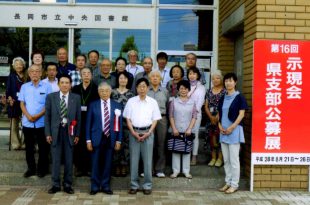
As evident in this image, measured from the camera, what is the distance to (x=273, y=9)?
738 centimetres

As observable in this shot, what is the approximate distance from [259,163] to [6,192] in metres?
3.86

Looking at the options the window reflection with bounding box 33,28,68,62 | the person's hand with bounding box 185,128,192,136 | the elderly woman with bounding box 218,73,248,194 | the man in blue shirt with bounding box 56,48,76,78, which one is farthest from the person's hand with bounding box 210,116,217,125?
the window reflection with bounding box 33,28,68,62

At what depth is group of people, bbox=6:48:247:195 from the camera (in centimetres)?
709

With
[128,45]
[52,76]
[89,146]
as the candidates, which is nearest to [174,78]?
[89,146]

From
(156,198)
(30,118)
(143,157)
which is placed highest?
(30,118)

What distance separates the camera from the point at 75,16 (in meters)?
10.8

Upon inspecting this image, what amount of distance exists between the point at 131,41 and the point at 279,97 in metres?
4.43

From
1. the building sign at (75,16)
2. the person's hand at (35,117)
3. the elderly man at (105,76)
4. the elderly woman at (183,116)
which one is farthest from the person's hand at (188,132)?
the building sign at (75,16)

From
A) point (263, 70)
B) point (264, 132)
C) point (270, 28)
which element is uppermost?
point (270, 28)

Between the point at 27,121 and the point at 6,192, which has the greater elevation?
the point at 27,121

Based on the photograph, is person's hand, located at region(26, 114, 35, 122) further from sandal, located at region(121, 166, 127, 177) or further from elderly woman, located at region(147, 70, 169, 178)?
elderly woman, located at region(147, 70, 169, 178)

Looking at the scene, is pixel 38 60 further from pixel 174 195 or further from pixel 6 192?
pixel 174 195

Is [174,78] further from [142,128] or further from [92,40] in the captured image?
[92,40]

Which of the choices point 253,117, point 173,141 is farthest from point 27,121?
point 253,117
